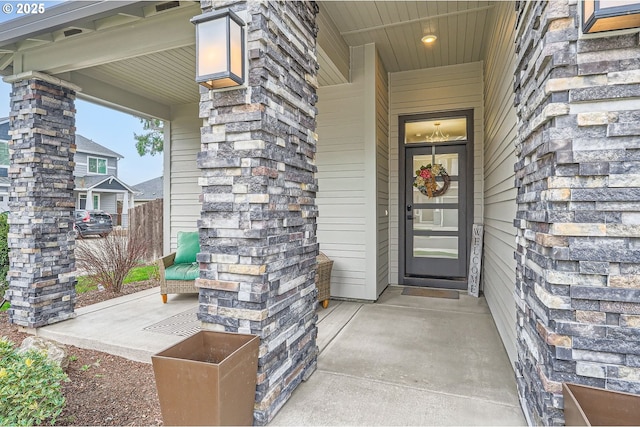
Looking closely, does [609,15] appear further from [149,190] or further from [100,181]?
[149,190]

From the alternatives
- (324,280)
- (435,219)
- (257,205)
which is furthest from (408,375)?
(435,219)

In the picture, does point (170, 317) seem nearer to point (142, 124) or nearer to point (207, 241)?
point (207, 241)

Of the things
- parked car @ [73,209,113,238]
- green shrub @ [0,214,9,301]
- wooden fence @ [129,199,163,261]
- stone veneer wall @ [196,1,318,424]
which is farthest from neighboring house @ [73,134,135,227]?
stone veneer wall @ [196,1,318,424]

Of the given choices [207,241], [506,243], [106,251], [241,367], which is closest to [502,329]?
[506,243]

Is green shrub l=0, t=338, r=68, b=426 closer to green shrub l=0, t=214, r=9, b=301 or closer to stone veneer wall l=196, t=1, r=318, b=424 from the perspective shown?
stone veneer wall l=196, t=1, r=318, b=424

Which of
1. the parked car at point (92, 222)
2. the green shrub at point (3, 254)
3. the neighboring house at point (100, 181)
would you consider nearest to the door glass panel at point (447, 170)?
the green shrub at point (3, 254)

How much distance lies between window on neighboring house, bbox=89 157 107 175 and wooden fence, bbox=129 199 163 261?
12527 millimetres

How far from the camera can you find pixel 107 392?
7.10 feet

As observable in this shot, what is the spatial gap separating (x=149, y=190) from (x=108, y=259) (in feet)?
58.5

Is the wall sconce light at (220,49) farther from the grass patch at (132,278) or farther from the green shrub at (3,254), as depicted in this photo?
the grass patch at (132,278)

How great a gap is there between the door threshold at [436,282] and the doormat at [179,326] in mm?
3036

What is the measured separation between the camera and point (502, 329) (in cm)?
290

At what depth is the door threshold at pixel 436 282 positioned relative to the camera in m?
4.76

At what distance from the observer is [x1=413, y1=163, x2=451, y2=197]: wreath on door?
16.0ft
